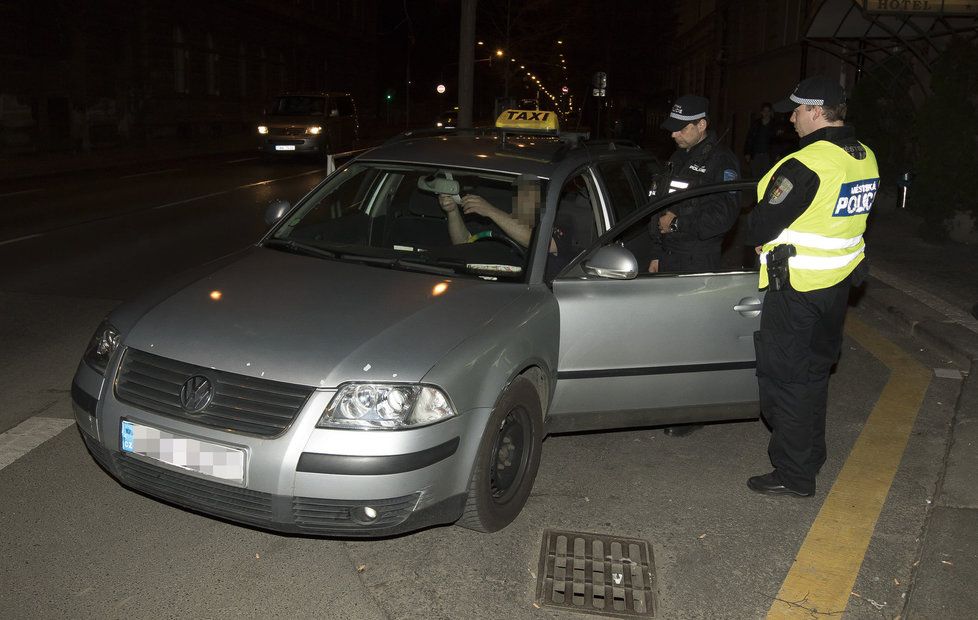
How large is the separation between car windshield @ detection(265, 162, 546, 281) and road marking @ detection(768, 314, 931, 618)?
1731 mm

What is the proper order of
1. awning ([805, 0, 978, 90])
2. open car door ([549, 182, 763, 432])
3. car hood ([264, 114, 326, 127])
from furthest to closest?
car hood ([264, 114, 326, 127]) < awning ([805, 0, 978, 90]) < open car door ([549, 182, 763, 432])

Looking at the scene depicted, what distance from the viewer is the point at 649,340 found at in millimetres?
4586

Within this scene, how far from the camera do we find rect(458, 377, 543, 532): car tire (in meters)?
3.80

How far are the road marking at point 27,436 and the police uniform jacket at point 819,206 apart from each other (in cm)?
365

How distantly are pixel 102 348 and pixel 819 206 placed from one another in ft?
10.0

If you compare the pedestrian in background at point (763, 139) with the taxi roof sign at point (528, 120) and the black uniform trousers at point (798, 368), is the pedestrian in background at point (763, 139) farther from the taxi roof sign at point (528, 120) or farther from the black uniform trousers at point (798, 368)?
the black uniform trousers at point (798, 368)

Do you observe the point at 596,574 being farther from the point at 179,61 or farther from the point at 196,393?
the point at 179,61

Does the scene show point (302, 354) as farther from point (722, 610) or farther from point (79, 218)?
point (79, 218)

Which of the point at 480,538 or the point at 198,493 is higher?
the point at 198,493

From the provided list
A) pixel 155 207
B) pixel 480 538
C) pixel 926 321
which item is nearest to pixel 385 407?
pixel 480 538

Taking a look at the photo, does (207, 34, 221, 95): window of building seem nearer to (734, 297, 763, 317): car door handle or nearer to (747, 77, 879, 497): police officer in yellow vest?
(734, 297, 763, 317): car door handle

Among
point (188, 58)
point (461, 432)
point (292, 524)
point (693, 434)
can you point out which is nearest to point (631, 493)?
point (693, 434)

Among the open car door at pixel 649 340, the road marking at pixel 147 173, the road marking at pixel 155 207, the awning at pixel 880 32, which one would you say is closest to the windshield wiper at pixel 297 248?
the open car door at pixel 649 340

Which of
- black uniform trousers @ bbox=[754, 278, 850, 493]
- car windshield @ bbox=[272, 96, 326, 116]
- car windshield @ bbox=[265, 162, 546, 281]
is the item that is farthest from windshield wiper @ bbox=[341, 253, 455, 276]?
car windshield @ bbox=[272, 96, 326, 116]
